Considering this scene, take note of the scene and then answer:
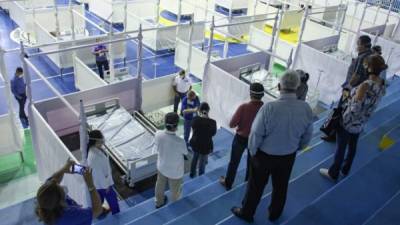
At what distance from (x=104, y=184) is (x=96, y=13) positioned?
11.9 m

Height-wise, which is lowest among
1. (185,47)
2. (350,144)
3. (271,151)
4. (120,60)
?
(120,60)

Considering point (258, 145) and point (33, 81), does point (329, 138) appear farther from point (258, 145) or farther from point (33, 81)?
point (33, 81)

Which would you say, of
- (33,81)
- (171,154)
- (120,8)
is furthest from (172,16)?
(171,154)

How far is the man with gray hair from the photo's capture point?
3.07 m

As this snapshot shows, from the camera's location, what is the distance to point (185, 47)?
10.5 meters

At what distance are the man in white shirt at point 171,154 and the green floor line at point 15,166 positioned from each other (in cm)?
Answer: 311

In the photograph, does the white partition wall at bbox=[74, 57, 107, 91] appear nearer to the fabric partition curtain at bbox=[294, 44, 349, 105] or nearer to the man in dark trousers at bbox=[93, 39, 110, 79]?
the man in dark trousers at bbox=[93, 39, 110, 79]

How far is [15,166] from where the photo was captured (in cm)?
681

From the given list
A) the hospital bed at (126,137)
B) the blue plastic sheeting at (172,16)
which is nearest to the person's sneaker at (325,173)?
the hospital bed at (126,137)

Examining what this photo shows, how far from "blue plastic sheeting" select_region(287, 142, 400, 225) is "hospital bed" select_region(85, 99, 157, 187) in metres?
2.81

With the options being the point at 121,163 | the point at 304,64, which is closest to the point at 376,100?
the point at 121,163

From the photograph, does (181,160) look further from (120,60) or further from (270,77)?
(120,60)

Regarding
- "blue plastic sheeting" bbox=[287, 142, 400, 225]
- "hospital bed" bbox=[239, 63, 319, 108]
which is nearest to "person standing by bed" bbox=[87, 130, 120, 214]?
"blue plastic sheeting" bbox=[287, 142, 400, 225]

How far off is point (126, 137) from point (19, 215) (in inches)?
77.1
